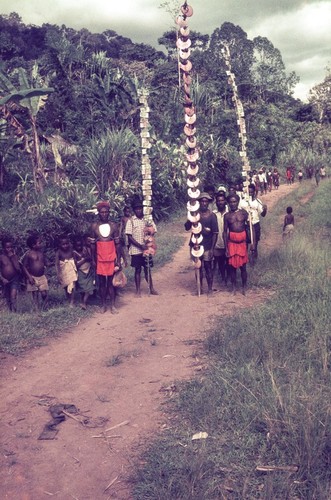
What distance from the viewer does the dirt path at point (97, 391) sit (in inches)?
133

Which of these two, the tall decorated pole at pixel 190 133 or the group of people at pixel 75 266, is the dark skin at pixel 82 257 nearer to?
the group of people at pixel 75 266

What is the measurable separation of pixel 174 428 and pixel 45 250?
5.92 meters

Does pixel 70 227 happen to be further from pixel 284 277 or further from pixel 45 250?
pixel 284 277

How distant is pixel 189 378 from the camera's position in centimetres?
483

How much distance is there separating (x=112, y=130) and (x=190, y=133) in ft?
31.8

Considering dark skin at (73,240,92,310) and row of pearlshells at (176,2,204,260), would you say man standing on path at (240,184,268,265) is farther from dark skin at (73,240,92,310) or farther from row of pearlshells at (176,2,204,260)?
dark skin at (73,240,92,310)

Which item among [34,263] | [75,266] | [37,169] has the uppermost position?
[37,169]

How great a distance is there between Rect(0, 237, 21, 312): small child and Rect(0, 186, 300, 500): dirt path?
126cm

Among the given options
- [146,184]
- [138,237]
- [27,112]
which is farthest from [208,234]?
[27,112]

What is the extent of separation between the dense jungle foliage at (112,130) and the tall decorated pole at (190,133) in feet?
8.36

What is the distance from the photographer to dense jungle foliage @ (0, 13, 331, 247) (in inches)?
410

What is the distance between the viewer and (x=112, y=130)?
664 inches

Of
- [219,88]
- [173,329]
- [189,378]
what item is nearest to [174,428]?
[189,378]

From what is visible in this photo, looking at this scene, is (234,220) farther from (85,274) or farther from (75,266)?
(75,266)
